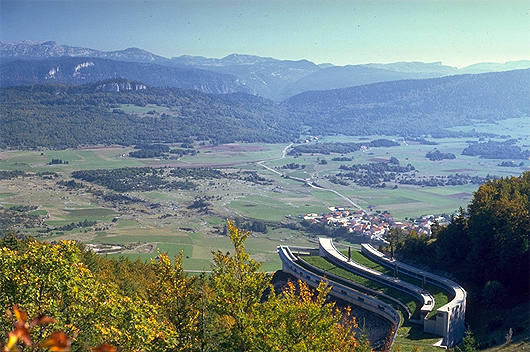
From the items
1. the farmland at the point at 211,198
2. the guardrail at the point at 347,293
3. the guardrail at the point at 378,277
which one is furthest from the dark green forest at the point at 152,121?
the guardrail at the point at 378,277

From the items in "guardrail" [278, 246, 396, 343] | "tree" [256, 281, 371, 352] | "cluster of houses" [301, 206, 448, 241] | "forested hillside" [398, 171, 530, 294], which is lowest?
"cluster of houses" [301, 206, 448, 241]

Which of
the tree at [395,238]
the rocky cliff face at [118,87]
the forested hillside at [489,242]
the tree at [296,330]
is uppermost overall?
the rocky cliff face at [118,87]

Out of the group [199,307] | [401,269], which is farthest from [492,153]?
[199,307]

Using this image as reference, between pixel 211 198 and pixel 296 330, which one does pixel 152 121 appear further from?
pixel 296 330

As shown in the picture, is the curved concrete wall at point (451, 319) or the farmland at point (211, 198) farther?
the farmland at point (211, 198)

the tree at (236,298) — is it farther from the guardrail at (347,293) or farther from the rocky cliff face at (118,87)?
the rocky cliff face at (118,87)

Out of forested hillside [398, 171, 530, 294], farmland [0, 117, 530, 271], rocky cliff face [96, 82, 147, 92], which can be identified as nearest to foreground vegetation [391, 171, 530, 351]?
forested hillside [398, 171, 530, 294]

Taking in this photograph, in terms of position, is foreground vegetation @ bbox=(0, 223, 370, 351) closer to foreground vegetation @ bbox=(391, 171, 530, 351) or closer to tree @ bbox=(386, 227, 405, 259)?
foreground vegetation @ bbox=(391, 171, 530, 351)
